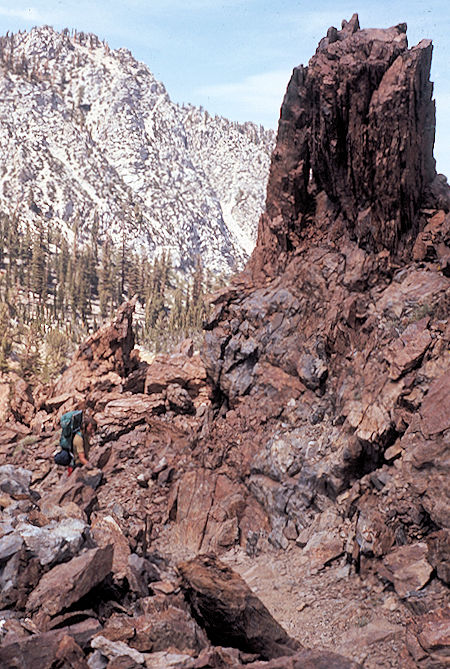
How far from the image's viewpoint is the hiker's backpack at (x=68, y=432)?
14.4 meters

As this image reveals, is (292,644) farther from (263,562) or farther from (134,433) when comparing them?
(134,433)

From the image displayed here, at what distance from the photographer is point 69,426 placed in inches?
573

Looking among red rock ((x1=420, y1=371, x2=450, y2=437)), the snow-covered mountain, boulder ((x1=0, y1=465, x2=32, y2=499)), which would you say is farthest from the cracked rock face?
the snow-covered mountain

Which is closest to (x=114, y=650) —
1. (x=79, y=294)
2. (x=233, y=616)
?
(x=233, y=616)

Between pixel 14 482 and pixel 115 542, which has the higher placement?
pixel 14 482

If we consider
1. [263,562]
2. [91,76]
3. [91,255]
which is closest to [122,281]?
[91,255]

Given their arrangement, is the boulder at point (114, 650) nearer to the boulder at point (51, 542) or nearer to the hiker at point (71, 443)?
the boulder at point (51, 542)

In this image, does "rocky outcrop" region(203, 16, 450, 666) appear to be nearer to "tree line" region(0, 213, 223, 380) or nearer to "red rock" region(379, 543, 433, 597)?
"red rock" region(379, 543, 433, 597)

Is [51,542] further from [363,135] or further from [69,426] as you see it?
[363,135]

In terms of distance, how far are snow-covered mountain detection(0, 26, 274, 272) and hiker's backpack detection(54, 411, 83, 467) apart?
80199 millimetres

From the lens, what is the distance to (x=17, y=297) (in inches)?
2259

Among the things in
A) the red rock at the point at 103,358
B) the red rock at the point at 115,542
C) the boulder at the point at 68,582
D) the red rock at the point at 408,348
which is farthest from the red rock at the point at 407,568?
the red rock at the point at 103,358

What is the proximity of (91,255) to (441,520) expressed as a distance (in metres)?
71.9

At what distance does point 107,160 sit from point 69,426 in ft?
346
